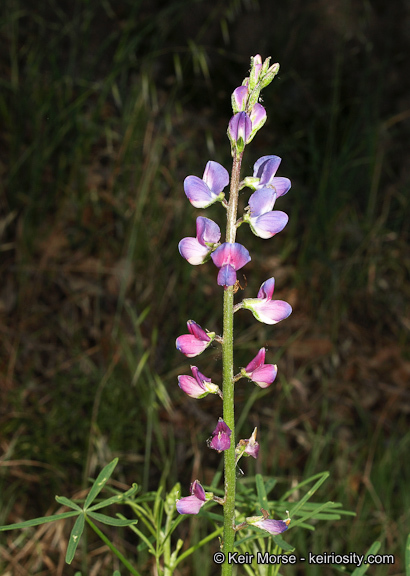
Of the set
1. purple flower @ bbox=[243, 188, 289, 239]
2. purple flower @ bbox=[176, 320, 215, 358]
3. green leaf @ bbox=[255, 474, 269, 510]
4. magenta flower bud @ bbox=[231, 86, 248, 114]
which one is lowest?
green leaf @ bbox=[255, 474, 269, 510]

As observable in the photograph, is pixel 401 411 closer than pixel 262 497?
No

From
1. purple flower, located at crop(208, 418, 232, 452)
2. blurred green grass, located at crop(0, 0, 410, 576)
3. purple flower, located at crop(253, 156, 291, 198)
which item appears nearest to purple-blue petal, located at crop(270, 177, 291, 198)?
purple flower, located at crop(253, 156, 291, 198)

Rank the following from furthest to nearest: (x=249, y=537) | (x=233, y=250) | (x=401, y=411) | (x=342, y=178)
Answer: (x=342, y=178), (x=401, y=411), (x=249, y=537), (x=233, y=250)

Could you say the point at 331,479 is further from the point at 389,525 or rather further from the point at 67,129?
the point at 67,129

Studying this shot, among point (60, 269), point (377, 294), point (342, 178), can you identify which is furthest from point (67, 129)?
point (377, 294)

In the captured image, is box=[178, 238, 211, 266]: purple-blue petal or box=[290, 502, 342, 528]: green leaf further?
box=[290, 502, 342, 528]: green leaf

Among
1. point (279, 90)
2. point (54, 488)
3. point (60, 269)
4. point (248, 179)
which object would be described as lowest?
point (54, 488)

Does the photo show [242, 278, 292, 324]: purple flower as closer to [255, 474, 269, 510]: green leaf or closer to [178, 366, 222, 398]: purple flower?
[178, 366, 222, 398]: purple flower

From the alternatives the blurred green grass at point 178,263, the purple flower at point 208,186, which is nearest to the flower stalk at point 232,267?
the purple flower at point 208,186
